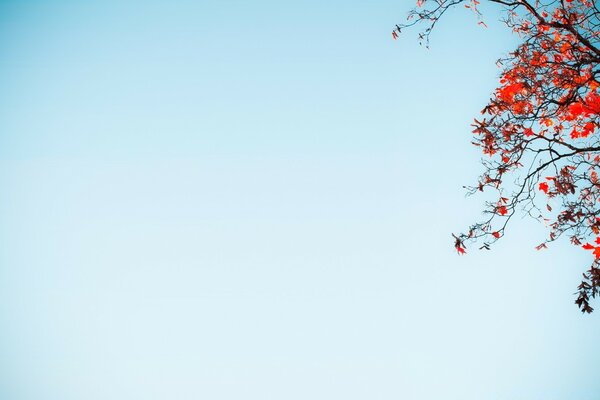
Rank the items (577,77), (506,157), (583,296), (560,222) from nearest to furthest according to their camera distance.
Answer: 1. (583,296)
2. (577,77)
3. (560,222)
4. (506,157)

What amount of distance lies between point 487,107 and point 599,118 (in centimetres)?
166

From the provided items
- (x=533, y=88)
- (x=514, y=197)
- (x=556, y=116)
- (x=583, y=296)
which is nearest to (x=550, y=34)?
(x=533, y=88)

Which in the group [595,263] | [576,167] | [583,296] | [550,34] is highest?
[550,34]

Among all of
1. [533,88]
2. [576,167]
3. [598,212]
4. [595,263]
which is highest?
[533,88]

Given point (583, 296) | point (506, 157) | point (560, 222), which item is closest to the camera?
point (583, 296)

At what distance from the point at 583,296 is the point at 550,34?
161 inches

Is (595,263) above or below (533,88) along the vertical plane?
below

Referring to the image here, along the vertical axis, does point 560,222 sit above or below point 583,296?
above

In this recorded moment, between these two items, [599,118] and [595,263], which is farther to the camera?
[599,118]

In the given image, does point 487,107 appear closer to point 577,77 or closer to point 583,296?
point 577,77

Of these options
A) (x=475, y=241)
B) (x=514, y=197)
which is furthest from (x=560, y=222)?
(x=475, y=241)

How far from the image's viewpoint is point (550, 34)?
4.81m

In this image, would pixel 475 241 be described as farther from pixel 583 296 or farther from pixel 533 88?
pixel 533 88

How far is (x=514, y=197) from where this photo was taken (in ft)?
18.4
